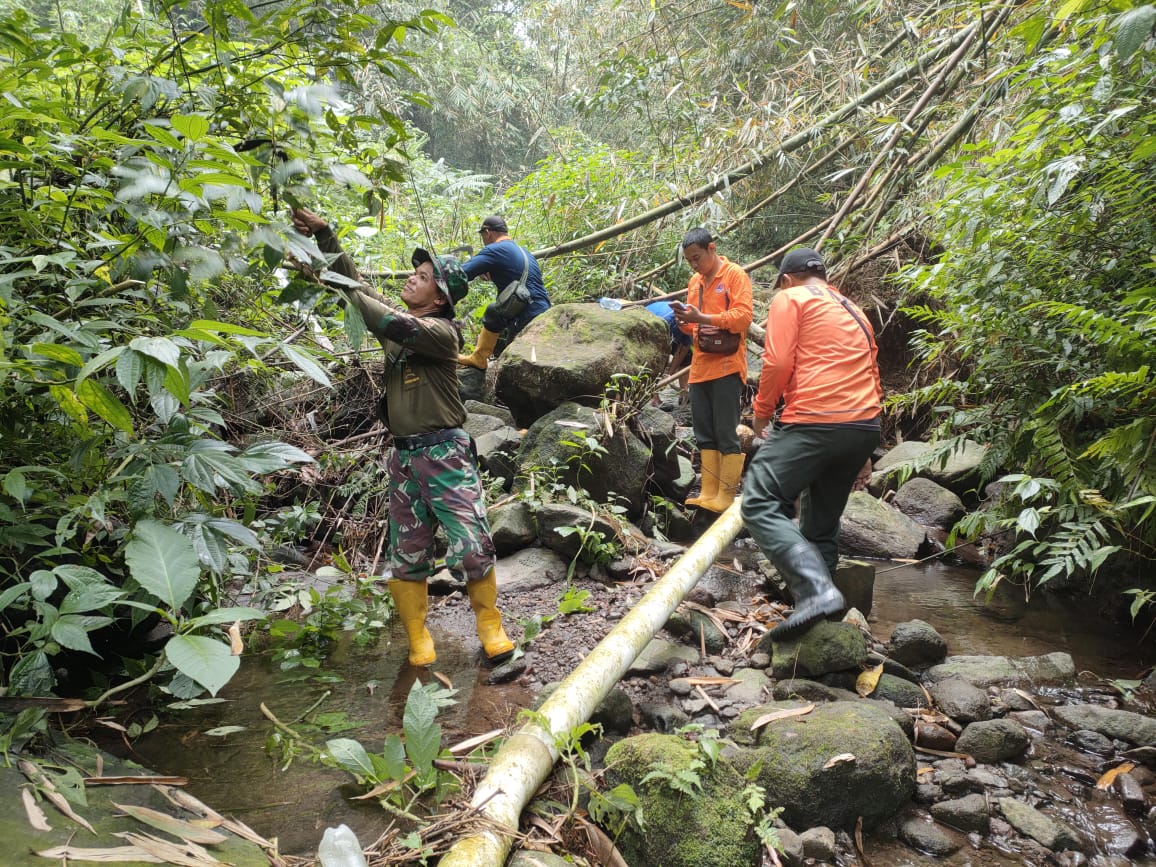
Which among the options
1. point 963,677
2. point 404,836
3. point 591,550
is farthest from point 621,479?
point 404,836

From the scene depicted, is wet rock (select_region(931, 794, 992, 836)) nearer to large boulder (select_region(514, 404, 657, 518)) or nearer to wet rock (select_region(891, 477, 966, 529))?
large boulder (select_region(514, 404, 657, 518))

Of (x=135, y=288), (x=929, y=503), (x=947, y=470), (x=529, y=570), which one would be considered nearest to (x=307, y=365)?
(x=135, y=288)

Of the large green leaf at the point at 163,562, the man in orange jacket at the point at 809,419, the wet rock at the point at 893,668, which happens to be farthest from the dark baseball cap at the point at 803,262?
the large green leaf at the point at 163,562

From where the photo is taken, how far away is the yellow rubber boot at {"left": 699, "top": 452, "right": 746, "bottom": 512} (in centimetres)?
588

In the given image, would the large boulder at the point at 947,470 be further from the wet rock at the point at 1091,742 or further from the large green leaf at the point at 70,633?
the large green leaf at the point at 70,633

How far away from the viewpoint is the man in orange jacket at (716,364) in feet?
17.9

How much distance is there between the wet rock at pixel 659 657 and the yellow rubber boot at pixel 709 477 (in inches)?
95.9

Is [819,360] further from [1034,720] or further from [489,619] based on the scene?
[489,619]

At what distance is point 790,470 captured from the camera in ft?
12.8

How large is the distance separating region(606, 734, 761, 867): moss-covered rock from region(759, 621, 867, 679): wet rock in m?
1.31

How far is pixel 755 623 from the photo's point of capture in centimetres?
421

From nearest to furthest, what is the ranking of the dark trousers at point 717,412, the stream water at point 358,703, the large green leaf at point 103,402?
the large green leaf at point 103,402 → the stream water at point 358,703 → the dark trousers at point 717,412

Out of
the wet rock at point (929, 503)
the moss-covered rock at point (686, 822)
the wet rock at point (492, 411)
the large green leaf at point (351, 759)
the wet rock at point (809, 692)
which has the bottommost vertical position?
the wet rock at point (929, 503)

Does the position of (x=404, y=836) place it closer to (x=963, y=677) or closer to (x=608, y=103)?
(x=963, y=677)
